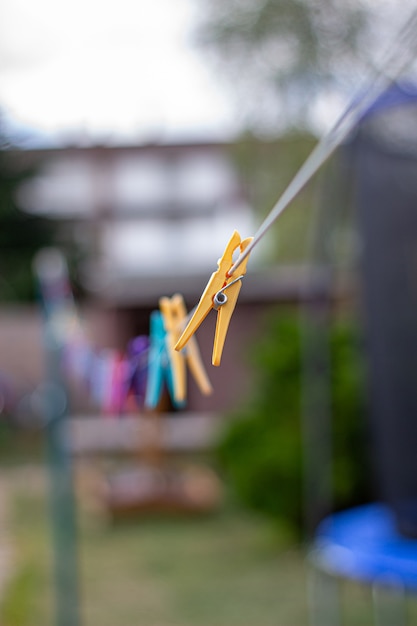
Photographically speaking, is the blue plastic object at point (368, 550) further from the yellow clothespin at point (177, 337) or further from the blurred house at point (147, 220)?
the blurred house at point (147, 220)

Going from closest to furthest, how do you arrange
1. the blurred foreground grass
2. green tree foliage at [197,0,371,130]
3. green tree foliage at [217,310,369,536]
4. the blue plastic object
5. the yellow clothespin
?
the yellow clothespin < the blue plastic object < the blurred foreground grass < green tree foliage at [217,310,369,536] < green tree foliage at [197,0,371,130]

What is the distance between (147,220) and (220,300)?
19252mm

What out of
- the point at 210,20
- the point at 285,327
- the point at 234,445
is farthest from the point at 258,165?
the point at 234,445

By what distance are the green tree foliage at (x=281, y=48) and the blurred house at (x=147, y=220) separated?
4563 millimetres

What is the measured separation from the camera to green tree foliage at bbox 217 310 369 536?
4.11m

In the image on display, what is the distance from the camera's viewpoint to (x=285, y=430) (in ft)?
14.6

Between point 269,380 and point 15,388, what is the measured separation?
17.3ft

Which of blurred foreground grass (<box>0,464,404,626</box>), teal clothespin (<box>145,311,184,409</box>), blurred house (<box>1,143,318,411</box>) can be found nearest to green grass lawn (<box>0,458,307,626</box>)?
blurred foreground grass (<box>0,464,404,626</box>)

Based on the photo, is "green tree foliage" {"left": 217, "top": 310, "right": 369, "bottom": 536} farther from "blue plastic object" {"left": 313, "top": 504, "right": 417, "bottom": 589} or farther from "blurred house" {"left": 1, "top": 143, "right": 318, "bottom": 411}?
"blurred house" {"left": 1, "top": 143, "right": 318, "bottom": 411}

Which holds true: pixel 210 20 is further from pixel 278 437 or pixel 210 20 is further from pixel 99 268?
pixel 99 268

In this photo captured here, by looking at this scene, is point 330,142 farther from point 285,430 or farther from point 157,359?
point 285,430

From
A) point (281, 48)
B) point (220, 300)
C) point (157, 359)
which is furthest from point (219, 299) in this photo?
point (281, 48)

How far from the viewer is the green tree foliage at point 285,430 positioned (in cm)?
411

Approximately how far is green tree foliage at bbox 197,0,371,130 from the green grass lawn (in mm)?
2402
